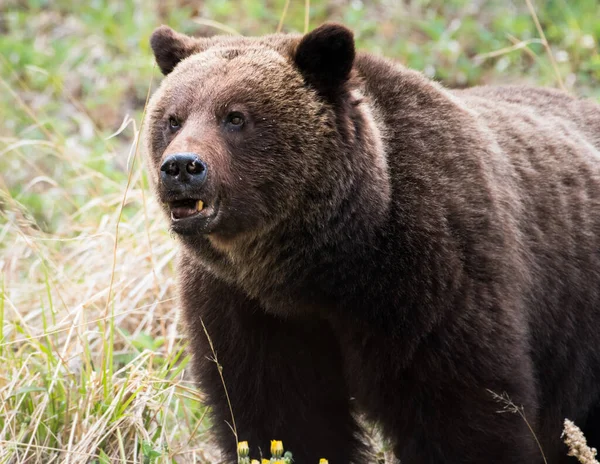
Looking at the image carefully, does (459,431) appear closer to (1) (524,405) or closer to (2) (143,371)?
(1) (524,405)

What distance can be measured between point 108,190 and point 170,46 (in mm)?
3563

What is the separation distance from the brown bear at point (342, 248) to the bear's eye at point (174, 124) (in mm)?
12

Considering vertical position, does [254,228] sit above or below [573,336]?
above

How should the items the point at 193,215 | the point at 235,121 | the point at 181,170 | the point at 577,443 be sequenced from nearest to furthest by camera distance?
1. the point at 577,443
2. the point at 181,170
3. the point at 193,215
4. the point at 235,121

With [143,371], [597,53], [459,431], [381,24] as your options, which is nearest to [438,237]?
[459,431]

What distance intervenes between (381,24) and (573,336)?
7087 millimetres

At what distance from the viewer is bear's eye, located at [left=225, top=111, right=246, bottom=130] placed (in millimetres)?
4879

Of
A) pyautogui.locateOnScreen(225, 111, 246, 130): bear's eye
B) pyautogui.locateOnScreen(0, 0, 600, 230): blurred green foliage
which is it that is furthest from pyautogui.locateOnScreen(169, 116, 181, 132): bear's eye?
pyautogui.locateOnScreen(0, 0, 600, 230): blurred green foliage

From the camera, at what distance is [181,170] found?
4488 millimetres

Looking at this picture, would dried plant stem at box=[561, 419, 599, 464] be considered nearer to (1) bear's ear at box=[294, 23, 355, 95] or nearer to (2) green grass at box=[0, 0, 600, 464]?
(1) bear's ear at box=[294, 23, 355, 95]

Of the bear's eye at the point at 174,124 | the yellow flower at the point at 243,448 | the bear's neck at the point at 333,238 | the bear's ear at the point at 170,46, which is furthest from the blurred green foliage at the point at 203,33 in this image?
the yellow flower at the point at 243,448

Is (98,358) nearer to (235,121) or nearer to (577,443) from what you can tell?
(235,121)

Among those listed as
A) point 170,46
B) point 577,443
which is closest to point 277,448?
point 577,443

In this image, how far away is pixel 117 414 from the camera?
560 cm
